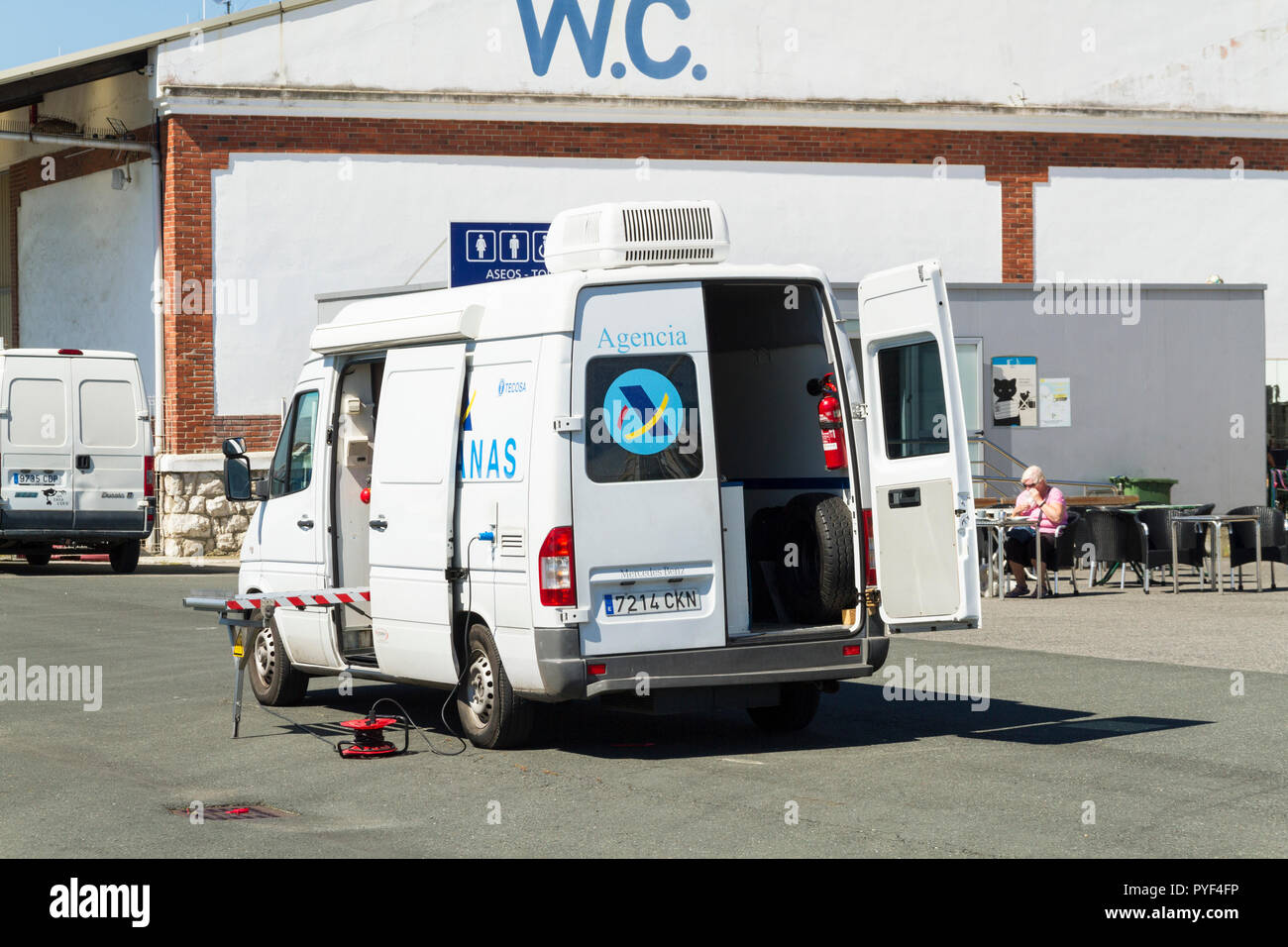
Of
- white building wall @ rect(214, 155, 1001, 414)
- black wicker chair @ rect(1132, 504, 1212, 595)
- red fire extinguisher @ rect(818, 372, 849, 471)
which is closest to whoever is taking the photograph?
red fire extinguisher @ rect(818, 372, 849, 471)

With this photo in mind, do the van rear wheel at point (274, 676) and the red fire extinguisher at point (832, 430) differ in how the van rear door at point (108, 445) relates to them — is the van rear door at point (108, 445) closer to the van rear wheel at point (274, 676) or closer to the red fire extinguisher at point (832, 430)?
the van rear wheel at point (274, 676)

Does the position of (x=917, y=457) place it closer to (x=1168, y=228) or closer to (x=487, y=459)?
(x=487, y=459)

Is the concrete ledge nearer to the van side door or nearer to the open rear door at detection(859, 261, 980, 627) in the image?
the van side door

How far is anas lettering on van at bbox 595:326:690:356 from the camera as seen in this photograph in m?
8.98

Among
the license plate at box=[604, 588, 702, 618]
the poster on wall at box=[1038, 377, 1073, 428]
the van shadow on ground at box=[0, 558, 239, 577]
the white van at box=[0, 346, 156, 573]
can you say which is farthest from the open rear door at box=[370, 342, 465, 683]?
the poster on wall at box=[1038, 377, 1073, 428]

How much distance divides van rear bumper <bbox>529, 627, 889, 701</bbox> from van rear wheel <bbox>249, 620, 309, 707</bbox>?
3200 millimetres

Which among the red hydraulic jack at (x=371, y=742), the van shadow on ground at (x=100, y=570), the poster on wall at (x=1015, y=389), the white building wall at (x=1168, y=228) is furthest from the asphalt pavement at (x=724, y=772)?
the white building wall at (x=1168, y=228)

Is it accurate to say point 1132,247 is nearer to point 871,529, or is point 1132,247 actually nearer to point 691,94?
point 691,94

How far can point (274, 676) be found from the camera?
11.5 m

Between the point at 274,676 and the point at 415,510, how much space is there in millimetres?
2369

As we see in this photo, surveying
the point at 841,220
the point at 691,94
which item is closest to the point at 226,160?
the point at 691,94
